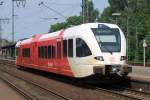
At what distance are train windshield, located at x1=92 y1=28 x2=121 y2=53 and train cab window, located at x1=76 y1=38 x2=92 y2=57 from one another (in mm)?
636

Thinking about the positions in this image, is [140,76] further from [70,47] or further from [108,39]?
[108,39]

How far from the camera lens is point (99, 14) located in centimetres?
14825

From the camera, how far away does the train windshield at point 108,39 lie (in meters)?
23.9

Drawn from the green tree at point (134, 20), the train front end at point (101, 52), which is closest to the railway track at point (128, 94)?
the train front end at point (101, 52)

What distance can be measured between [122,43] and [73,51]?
2649 millimetres

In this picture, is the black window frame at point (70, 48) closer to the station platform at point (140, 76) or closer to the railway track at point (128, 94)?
the railway track at point (128, 94)

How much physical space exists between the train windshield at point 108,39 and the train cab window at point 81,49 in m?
0.64

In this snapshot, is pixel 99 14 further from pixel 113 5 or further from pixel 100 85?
pixel 100 85

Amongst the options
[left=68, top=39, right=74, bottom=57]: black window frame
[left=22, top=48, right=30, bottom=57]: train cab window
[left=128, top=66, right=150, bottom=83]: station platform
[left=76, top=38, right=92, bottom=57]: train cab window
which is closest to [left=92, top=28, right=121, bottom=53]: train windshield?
[left=76, top=38, right=92, bottom=57]: train cab window

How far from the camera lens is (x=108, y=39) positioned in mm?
24281

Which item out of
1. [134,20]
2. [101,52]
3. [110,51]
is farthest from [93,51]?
[134,20]

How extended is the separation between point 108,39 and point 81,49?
4.42ft

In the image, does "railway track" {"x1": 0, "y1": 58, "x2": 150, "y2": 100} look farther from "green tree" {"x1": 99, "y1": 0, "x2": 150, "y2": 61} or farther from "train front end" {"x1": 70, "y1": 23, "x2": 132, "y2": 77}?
"green tree" {"x1": 99, "y1": 0, "x2": 150, "y2": 61}

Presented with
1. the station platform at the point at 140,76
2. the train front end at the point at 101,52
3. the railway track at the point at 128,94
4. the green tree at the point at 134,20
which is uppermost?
the green tree at the point at 134,20
